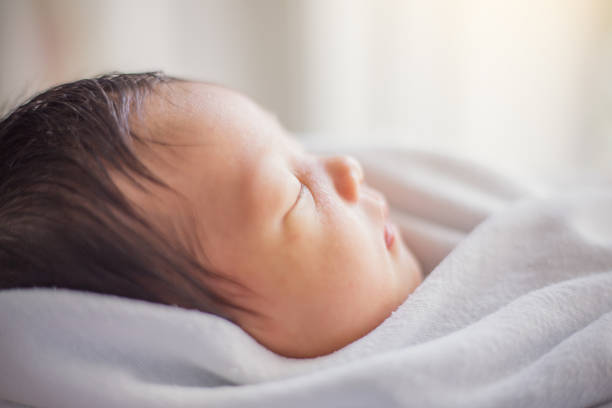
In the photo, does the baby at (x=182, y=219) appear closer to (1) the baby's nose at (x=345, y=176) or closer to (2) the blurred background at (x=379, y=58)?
(1) the baby's nose at (x=345, y=176)

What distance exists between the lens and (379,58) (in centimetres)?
178

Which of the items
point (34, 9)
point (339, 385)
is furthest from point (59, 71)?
point (339, 385)

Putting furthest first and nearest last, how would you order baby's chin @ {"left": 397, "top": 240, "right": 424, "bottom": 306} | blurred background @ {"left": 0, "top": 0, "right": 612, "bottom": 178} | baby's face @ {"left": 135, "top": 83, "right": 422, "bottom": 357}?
1. blurred background @ {"left": 0, "top": 0, "right": 612, "bottom": 178}
2. baby's chin @ {"left": 397, "top": 240, "right": 424, "bottom": 306}
3. baby's face @ {"left": 135, "top": 83, "right": 422, "bottom": 357}

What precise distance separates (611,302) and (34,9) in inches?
63.4

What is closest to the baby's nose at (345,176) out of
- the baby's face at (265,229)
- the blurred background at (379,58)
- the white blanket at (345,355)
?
the baby's face at (265,229)

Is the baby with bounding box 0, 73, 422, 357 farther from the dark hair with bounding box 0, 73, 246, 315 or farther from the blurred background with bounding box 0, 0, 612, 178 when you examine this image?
the blurred background with bounding box 0, 0, 612, 178

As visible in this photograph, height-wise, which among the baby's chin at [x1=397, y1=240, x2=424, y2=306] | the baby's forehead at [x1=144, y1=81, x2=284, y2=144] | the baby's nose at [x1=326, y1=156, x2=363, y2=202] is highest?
the baby's forehead at [x1=144, y1=81, x2=284, y2=144]

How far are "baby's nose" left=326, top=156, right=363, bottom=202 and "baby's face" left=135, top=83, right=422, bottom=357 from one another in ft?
0.08

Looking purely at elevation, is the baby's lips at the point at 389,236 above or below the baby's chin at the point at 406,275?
above

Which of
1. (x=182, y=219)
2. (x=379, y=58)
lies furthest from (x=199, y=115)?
(x=379, y=58)

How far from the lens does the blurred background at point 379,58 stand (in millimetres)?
1572

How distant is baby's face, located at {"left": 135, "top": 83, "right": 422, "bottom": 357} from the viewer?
577 mm

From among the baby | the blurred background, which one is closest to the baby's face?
the baby

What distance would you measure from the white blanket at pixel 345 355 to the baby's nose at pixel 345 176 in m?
0.15
